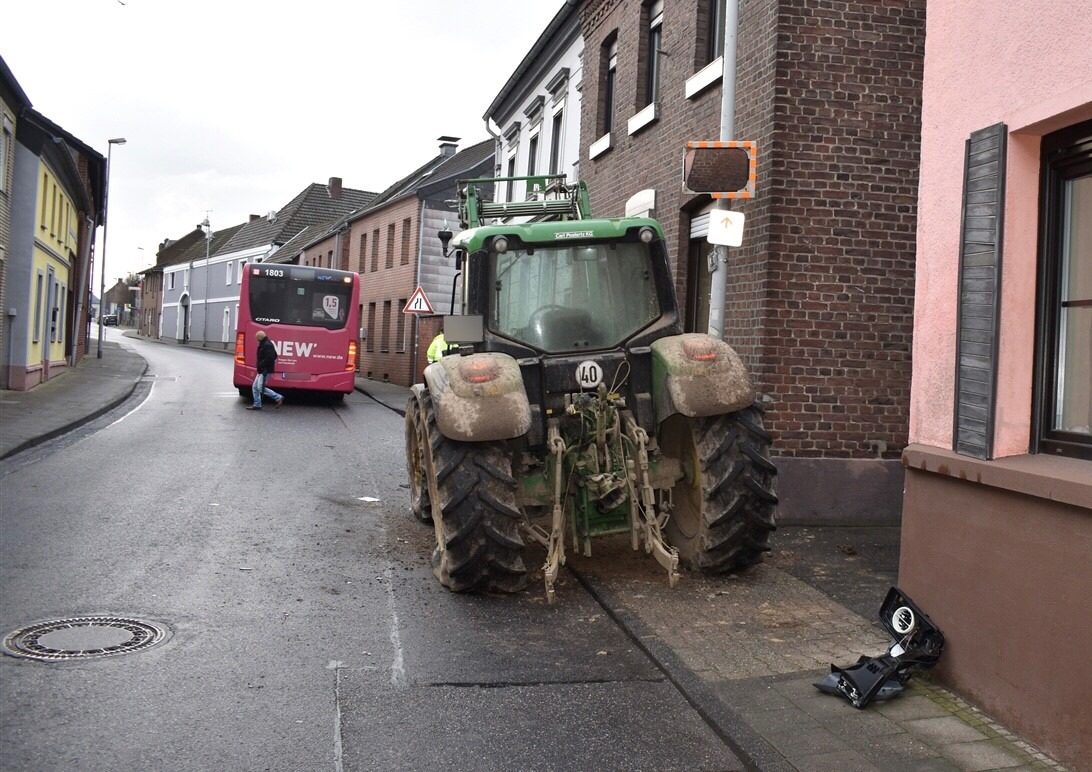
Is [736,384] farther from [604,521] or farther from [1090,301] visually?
[1090,301]

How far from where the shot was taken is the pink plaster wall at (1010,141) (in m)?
4.53

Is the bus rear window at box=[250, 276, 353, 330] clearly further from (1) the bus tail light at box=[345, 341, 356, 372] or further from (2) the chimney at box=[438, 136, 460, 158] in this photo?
(2) the chimney at box=[438, 136, 460, 158]

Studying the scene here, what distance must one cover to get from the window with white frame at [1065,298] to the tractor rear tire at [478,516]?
10.1 feet

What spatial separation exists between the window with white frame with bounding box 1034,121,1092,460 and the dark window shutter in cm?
20

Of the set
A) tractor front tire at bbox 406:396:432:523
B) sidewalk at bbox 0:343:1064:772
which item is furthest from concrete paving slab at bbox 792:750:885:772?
tractor front tire at bbox 406:396:432:523

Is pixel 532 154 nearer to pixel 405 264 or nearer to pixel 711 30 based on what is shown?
pixel 711 30

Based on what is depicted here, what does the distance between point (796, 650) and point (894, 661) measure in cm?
75

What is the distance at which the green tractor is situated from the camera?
6.54 meters

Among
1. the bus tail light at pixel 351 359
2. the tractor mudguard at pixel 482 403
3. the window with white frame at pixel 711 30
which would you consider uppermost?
the window with white frame at pixel 711 30

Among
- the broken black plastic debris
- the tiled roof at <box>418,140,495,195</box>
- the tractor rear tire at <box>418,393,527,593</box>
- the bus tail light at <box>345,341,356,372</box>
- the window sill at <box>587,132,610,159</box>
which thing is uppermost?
the tiled roof at <box>418,140,495,195</box>

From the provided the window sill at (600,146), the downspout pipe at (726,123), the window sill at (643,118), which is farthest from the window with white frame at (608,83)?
the downspout pipe at (726,123)

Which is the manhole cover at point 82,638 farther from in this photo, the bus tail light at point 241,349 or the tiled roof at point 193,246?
the tiled roof at point 193,246

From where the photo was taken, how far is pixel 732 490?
688 centimetres

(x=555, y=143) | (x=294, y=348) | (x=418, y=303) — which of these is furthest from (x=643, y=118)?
(x=418, y=303)
